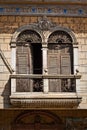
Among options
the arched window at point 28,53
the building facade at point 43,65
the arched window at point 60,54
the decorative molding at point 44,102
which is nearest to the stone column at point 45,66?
the building facade at point 43,65

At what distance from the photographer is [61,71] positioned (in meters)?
17.0

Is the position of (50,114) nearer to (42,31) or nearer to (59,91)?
(59,91)

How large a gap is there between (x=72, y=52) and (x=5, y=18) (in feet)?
10.4

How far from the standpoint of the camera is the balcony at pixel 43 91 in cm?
1605

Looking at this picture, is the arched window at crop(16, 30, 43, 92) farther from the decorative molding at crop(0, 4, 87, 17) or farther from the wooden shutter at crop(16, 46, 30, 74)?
the decorative molding at crop(0, 4, 87, 17)

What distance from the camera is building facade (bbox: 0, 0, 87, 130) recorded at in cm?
1627

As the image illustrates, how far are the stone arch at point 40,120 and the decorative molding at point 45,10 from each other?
13.8ft

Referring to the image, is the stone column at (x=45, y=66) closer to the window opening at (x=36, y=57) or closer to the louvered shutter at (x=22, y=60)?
the window opening at (x=36, y=57)

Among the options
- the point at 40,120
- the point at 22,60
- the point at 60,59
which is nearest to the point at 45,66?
the point at 60,59

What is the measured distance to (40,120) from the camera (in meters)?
16.8

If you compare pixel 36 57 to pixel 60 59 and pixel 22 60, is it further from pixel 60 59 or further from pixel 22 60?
pixel 60 59

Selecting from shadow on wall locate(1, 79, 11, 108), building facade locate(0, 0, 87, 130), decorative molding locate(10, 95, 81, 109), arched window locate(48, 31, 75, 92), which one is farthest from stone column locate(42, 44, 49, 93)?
shadow on wall locate(1, 79, 11, 108)

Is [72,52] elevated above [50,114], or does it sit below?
above

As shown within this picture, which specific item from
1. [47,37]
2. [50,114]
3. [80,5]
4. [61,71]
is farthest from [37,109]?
[80,5]
